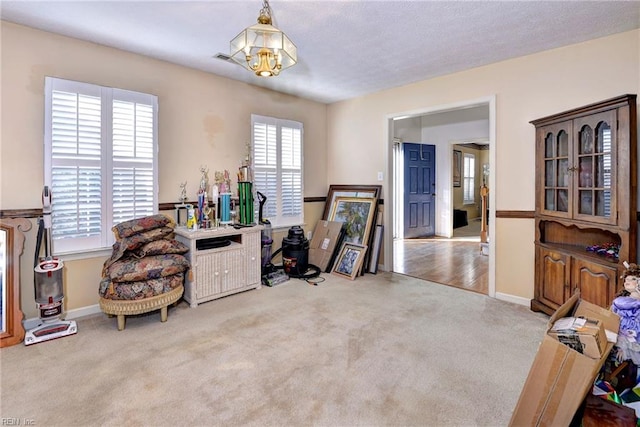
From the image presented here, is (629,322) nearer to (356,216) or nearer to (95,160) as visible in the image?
(356,216)

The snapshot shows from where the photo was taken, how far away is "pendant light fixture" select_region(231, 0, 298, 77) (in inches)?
78.7

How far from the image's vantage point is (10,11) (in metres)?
2.50

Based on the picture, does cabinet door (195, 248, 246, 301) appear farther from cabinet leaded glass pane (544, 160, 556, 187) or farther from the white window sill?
cabinet leaded glass pane (544, 160, 556, 187)

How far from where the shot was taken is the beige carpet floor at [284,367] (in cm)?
177

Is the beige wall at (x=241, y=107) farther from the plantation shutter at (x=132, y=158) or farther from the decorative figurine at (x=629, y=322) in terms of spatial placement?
the decorative figurine at (x=629, y=322)

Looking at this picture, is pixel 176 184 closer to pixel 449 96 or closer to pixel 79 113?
pixel 79 113

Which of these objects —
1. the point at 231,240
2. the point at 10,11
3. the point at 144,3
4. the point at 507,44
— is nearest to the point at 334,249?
the point at 231,240

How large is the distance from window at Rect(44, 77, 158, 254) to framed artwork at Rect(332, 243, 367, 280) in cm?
240

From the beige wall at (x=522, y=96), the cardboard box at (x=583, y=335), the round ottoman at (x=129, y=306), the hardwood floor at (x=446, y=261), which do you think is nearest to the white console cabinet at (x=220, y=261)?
the round ottoman at (x=129, y=306)

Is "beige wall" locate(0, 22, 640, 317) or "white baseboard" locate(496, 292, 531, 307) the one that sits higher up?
"beige wall" locate(0, 22, 640, 317)

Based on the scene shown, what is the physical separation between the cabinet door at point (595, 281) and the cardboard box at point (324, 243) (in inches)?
106

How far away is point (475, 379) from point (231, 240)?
2.74 meters

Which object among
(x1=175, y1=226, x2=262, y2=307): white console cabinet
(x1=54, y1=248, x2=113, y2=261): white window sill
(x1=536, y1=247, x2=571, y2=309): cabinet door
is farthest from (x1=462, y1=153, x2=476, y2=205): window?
(x1=54, y1=248, x2=113, y2=261): white window sill

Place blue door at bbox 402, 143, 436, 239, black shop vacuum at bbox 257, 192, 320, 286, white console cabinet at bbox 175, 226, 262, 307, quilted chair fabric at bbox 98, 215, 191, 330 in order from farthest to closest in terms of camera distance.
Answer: blue door at bbox 402, 143, 436, 239
black shop vacuum at bbox 257, 192, 320, 286
white console cabinet at bbox 175, 226, 262, 307
quilted chair fabric at bbox 98, 215, 191, 330
